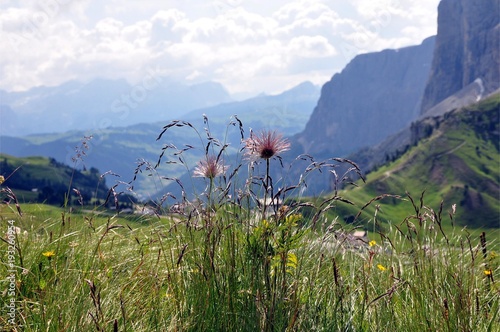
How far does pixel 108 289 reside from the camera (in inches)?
202

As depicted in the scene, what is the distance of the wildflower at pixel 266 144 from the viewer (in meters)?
4.79

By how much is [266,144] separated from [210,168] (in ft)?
2.72

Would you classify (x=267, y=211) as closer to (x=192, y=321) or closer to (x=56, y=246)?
(x=192, y=321)

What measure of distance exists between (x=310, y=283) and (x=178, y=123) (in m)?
2.09

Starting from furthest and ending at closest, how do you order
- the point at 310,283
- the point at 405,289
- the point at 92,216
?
the point at 92,216 < the point at 405,289 < the point at 310,283

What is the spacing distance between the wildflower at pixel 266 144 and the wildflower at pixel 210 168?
530 mm

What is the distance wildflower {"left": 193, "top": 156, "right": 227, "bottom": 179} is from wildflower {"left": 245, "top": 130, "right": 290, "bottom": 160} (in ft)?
1.74

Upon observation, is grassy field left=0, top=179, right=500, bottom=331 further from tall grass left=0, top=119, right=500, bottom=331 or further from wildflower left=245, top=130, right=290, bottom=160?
wildflower left=245, top=130, right=290, bottom=160

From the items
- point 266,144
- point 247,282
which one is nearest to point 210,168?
point 266,144

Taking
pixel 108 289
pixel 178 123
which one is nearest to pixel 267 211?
pixel 178 123

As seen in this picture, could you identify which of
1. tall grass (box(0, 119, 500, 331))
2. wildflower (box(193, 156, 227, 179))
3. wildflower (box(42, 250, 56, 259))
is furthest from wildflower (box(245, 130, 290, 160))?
wildflower (box(42, 250, 56, 259))

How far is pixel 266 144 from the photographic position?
15.9ft

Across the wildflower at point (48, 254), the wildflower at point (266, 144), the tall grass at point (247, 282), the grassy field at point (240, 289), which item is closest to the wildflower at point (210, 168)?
the tall grass at point (247, 282)

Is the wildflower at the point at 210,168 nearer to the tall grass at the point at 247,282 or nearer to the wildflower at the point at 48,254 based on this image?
the tall grass at the point at 247,282
